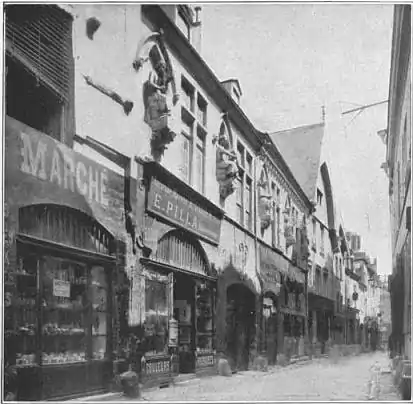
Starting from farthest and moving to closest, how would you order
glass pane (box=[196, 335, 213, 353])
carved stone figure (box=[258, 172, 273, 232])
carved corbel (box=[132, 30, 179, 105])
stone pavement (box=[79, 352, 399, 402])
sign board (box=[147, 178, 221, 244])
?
carved stone figure (box=[258, 172, 273, 232]) → glass pane (box=[196, 335, 213, 353]) → sign board (box=[147, 178, 221, 244]) → carved corbel (box=[132, 30, 179, 105]) → stone pavement (box=[79, 352, 399, 402])

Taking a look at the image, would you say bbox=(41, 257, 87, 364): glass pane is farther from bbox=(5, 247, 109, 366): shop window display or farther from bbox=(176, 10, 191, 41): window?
bbox=(176, 10, 191, 41): window

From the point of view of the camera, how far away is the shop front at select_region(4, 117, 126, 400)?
13.0 feet

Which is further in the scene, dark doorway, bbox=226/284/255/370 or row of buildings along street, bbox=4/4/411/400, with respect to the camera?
dark doorway, bbox=226/284/255/370

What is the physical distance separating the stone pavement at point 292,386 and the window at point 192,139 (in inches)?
60.7

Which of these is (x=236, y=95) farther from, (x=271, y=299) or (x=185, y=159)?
(x=271, y=299)

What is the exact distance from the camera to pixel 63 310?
4180 millimetres

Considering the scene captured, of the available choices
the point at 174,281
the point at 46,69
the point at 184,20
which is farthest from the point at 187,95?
the point at 174,281

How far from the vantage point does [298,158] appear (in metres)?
5.99

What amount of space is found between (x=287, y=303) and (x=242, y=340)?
593mm

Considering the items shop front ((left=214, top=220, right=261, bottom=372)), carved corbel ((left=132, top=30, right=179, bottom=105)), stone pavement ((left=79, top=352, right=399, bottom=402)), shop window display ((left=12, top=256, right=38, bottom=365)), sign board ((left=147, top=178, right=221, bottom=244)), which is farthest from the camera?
shop front ((left=214, top=220, right=261, bottom=372))

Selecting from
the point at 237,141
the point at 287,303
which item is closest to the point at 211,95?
the point at 237,141

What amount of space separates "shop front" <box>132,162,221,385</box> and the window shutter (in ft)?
3.09

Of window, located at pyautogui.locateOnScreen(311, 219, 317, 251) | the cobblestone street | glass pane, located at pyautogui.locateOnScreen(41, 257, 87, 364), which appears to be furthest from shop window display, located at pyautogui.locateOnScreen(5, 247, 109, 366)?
window, located at pyautogui.locateOnScreen(311, 219, 317, 251)

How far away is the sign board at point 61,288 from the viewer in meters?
4.12
